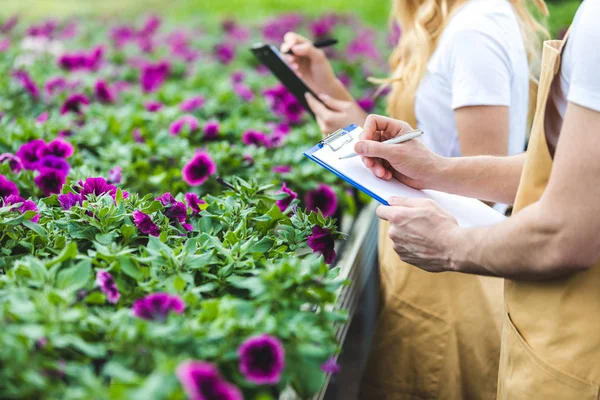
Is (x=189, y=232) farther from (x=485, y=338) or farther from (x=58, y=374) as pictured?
(x=485, y=338)

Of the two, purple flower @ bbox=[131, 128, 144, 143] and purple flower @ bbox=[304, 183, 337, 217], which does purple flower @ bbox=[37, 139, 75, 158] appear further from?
purple flower @ bbox=[304, 183, 337, 217]

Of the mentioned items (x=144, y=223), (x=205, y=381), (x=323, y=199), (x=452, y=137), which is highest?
(x=205, y=381)

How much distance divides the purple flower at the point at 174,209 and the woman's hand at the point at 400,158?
0.49m

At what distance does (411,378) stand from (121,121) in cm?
180

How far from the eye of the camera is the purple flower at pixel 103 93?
3.45m

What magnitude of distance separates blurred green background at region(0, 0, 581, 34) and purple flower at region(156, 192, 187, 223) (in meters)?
5.37

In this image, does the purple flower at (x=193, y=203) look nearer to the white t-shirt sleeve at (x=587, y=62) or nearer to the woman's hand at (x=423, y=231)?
the woman's hand at (x=423, y=231)

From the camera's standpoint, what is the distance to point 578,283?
4.43 ft

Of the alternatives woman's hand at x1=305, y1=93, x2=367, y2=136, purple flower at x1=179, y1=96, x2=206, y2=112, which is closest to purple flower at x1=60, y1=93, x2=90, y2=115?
purple flower at x1=179, y1=96, x2=206, y2=112

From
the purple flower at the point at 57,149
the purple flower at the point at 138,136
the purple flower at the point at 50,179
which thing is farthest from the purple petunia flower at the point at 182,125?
the purple flower at the point at 50,179

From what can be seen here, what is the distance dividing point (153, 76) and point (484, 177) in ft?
9.00

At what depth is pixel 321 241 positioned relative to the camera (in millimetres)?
1606

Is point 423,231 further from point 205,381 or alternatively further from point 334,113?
point 334,113

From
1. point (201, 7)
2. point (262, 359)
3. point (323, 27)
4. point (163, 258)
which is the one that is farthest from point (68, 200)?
point (201, 7)
